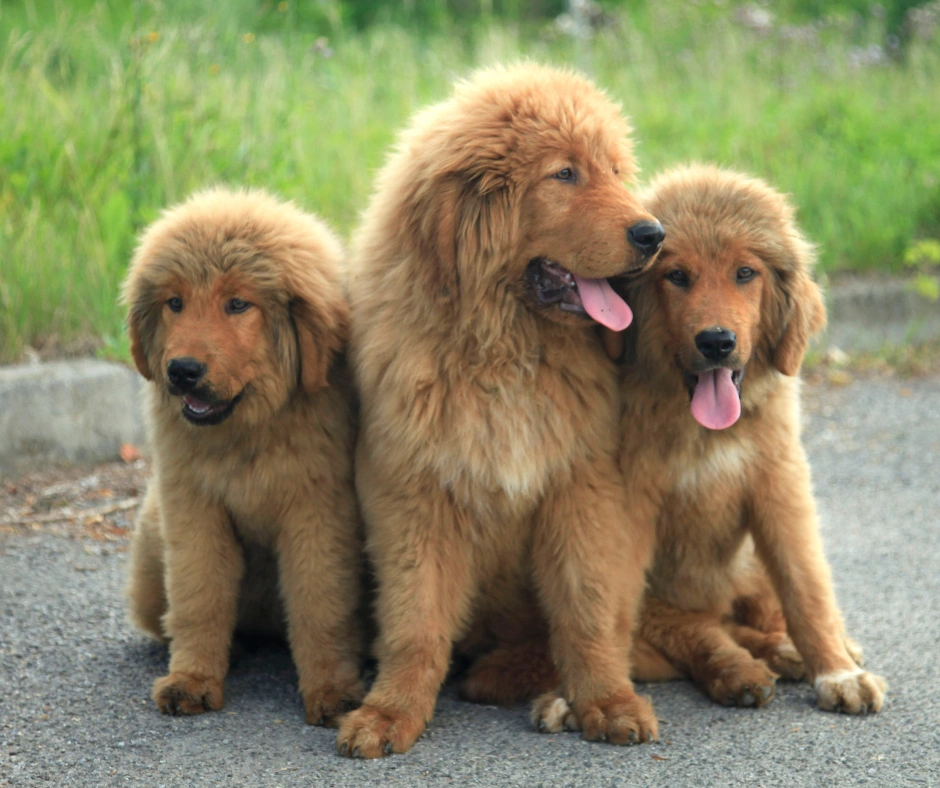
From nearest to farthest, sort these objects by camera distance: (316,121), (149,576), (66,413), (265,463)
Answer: (265,463) < (149,576) < (66,413) < (316,121)

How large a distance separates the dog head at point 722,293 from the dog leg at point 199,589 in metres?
1.61

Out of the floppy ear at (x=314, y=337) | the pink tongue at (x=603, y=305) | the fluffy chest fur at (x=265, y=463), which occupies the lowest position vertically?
the fluffy chest fur at (x=265, y=463)

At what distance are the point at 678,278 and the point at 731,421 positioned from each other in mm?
522

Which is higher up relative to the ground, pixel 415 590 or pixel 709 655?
pixel 415 590

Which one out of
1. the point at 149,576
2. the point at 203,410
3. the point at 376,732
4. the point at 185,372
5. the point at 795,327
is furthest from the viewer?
the point at 149,576

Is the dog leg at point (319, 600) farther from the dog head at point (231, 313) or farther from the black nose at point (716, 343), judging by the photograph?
the black nose at point (716, 343)

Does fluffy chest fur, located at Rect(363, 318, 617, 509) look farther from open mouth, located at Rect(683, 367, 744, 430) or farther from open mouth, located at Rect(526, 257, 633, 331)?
open mouth, located at Rect(683, 367, 744, 430)

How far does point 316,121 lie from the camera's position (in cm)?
938

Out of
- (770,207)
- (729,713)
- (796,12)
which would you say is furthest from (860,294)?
A: (796,12)

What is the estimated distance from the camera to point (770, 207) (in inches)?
164

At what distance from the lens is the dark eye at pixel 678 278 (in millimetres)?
4031

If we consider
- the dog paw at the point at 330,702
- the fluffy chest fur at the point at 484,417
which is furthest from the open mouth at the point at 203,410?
the dog paw at the point at 330,702

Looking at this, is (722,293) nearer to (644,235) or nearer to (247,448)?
(644,235)

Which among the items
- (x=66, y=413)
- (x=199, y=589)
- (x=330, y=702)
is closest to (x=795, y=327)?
(x=330, y=702)
